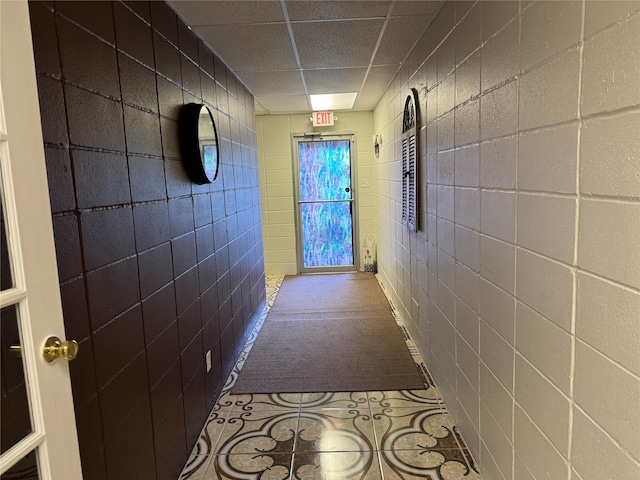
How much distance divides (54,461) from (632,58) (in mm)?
1446

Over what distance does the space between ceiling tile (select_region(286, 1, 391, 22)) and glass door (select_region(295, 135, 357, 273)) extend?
10.6 ft

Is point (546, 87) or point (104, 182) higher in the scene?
point (546, 87)

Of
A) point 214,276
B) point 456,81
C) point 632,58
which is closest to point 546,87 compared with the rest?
point 632,58

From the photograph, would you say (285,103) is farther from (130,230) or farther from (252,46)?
(130,230)

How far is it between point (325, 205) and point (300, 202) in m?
0.33

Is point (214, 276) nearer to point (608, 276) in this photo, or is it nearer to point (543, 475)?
point (543, 475)

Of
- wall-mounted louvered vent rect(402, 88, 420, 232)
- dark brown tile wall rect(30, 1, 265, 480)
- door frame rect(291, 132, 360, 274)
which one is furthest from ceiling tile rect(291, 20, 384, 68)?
door frame rect(291, 132, 360, 274)

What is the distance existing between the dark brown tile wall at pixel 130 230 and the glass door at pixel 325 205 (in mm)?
2985

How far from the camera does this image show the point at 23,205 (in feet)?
2.84

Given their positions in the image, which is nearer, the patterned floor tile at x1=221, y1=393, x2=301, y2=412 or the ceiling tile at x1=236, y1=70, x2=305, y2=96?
the patterned floor tile at x1=221, y1=393, x2=301, y2=412

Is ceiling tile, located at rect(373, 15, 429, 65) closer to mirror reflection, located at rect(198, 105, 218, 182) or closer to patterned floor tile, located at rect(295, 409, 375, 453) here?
mirror reflection, located at rect(198, 105, 218, 182)

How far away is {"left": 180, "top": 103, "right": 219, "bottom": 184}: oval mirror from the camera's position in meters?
2.13

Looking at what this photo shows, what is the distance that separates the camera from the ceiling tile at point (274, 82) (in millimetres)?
3352

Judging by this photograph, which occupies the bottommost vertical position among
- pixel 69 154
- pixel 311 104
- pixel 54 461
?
pixel 54 461
